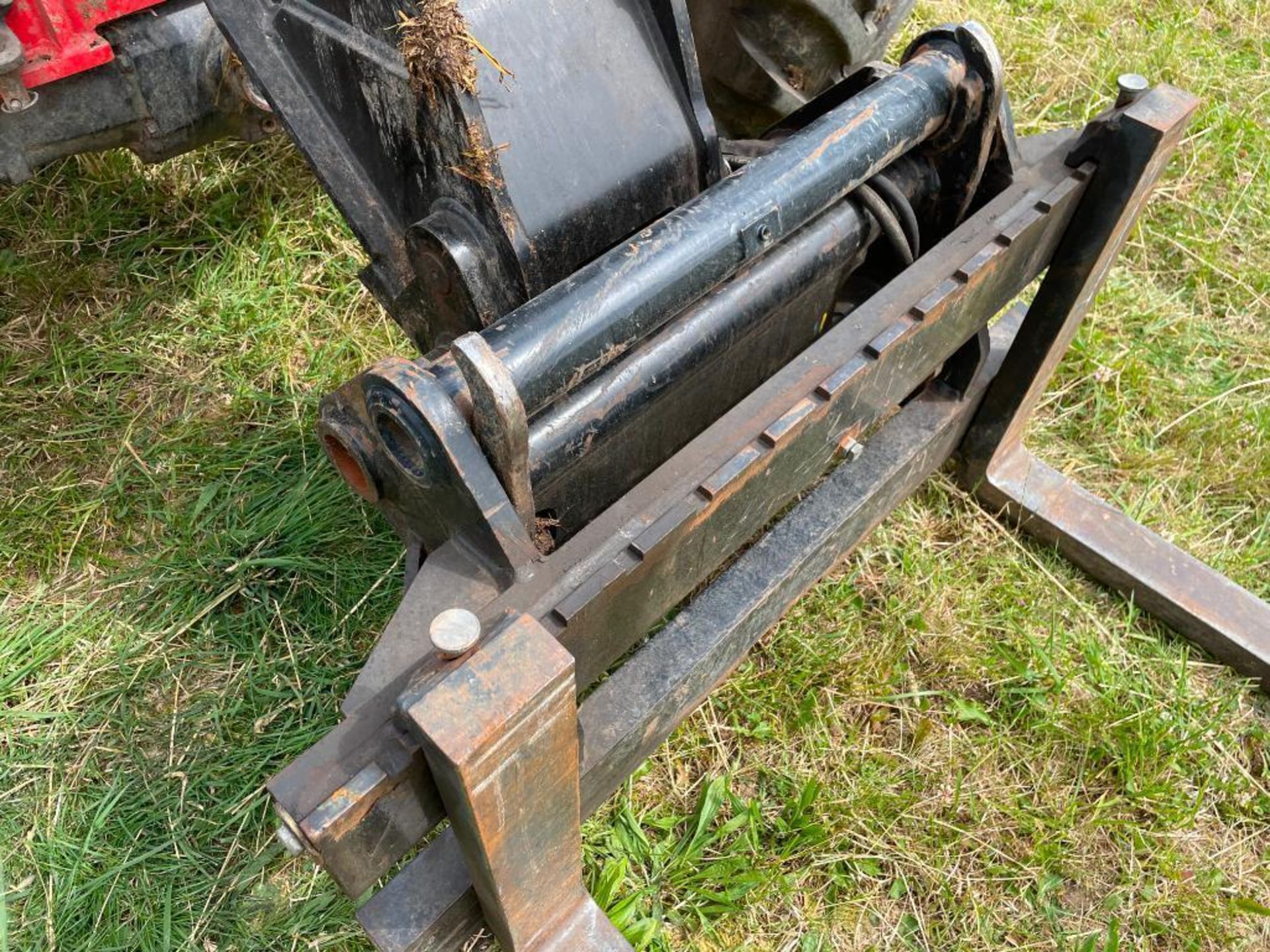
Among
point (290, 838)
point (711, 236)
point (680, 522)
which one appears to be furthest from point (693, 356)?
point (290, 838)

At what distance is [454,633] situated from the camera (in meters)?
1.01

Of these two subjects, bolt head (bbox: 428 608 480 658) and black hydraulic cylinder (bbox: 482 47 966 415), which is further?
black hydraulic cylinder (bbox: 482 47 966 415)

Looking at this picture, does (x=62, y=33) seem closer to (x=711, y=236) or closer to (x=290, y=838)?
(x=711, y=236)

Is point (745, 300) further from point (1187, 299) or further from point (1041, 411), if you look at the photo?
point (1187, 299)

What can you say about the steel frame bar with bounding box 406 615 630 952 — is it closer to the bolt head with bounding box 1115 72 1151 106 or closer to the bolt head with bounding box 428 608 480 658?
the bolt head with bounding box 428 608 480 658

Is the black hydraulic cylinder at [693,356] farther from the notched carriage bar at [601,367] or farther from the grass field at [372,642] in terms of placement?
the grass field at [372,642]

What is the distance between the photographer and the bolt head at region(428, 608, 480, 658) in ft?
3.29

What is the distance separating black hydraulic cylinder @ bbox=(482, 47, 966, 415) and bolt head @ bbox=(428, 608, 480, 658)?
317 mm

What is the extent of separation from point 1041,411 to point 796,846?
4.41 feet

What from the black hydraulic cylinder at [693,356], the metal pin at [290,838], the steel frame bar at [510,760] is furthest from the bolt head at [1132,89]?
the metal pin at [290,838]

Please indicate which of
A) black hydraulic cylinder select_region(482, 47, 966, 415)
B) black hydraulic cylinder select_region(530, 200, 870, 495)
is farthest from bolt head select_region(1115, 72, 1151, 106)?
black hydraulic cylinder select_region(530, 200, 870, 495)

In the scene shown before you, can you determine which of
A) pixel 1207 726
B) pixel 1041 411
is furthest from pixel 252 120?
pixel 1207 726

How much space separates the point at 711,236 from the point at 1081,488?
4.69 ft

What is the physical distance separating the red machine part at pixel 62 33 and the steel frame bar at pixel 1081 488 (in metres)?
1.68
